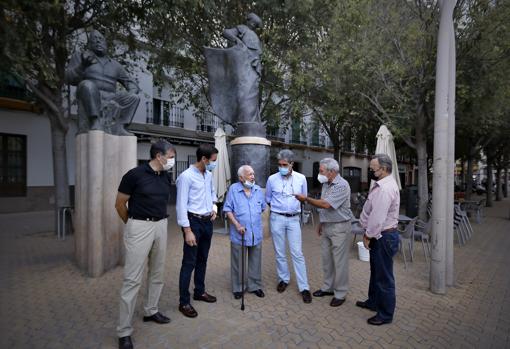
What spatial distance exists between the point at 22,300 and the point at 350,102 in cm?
941

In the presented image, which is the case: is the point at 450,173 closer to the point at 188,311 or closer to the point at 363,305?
the point at 363,305

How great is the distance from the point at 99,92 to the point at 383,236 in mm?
4542

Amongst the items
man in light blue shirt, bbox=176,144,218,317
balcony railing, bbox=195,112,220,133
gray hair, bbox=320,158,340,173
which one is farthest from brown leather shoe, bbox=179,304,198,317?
balcony railing, bbox=195,112,220,133

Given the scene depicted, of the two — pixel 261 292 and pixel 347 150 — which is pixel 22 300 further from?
pixel 347 150

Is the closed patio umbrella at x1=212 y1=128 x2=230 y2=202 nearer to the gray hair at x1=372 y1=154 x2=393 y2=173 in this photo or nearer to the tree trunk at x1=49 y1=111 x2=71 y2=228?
the tree trunk at x1=49 y1=111 x2=71 y2=228

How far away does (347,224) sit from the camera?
14.3 feet

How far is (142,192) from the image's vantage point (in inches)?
131

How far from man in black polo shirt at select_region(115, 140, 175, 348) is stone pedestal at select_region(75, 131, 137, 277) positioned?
218 centimetres

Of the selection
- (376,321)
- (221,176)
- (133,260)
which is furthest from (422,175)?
(133,260)

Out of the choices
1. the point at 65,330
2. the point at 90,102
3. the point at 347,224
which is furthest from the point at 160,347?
the point at 90,102

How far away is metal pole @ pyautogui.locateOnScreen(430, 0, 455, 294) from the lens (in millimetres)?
4906

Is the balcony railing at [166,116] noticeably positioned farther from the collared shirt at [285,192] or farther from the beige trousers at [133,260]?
the beige trousers at [133,260]

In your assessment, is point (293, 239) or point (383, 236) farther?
point (293, 239)

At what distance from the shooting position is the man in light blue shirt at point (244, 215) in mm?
4371
